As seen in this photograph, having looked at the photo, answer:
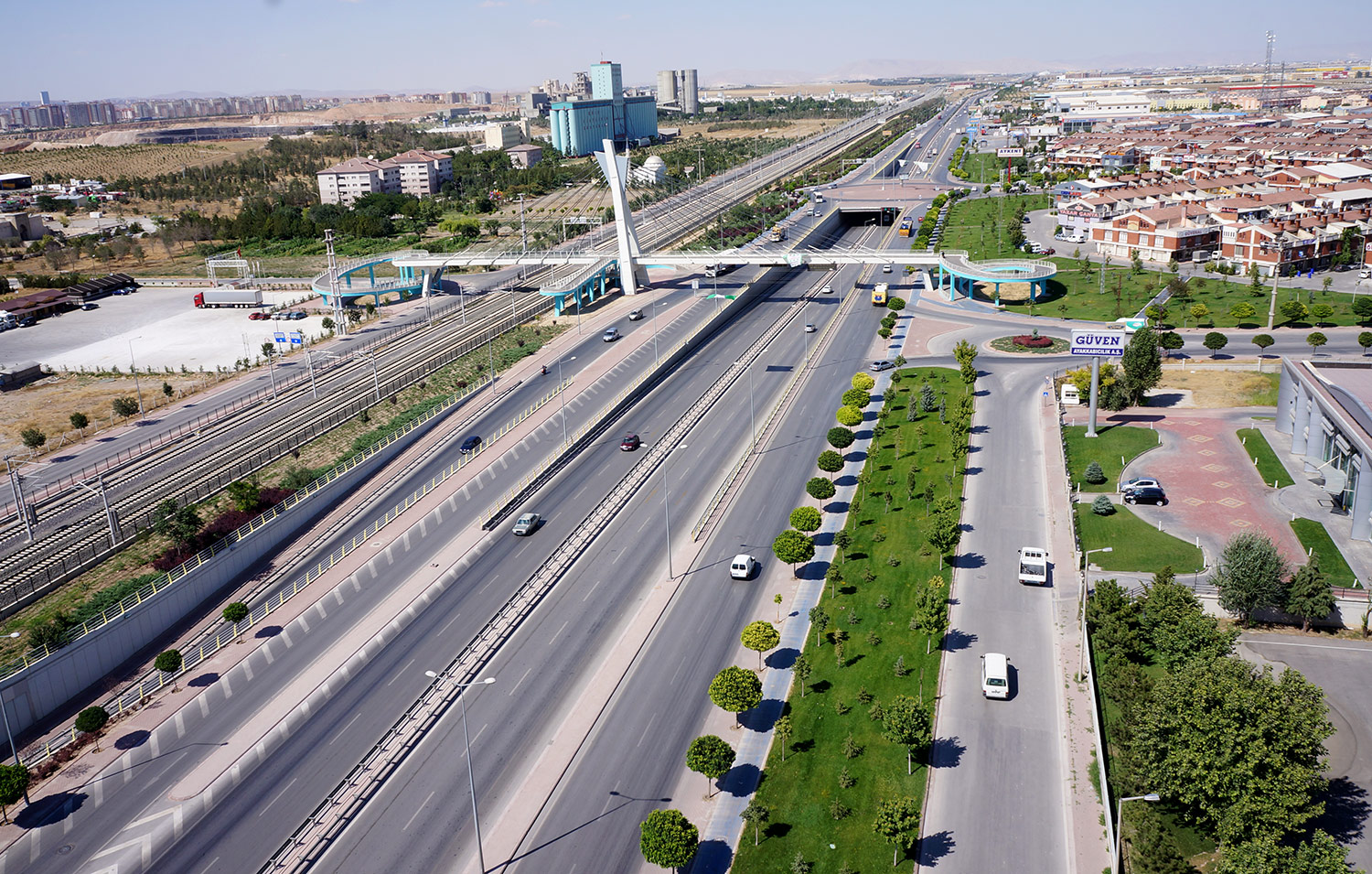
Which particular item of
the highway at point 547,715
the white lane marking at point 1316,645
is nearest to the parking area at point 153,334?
the highway at point 547,715

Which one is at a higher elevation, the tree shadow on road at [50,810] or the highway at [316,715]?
the highway at [316,715]

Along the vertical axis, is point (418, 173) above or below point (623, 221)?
above

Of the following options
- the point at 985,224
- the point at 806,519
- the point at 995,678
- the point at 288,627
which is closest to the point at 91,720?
the point at 288,627

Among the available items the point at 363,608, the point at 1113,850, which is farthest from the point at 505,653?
the point at 1113,850

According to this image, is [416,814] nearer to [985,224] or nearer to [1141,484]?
[1141,484]

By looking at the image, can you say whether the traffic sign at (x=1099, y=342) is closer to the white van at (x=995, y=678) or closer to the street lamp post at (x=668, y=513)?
the street lamp post at (x=668, y=513)

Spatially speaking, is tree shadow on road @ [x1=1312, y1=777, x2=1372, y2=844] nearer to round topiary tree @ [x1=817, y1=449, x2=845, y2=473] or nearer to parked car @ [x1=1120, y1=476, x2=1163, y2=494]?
parked car @ [x1=1120, y1=476, x2=1163, y2=494]

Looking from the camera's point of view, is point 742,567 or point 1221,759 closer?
point 1221,759
